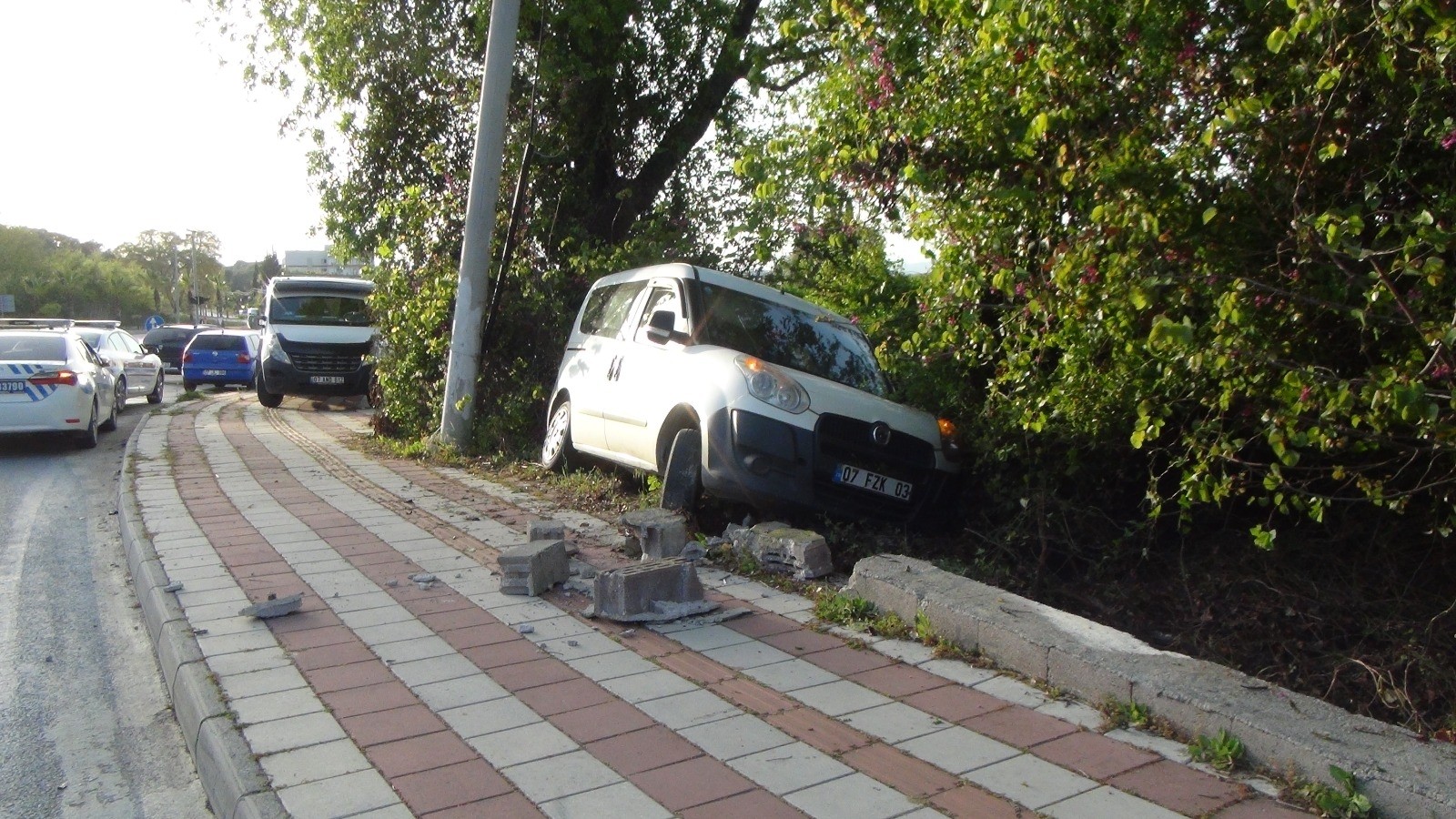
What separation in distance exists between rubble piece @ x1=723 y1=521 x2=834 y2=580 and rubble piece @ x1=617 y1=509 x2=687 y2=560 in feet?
1.27

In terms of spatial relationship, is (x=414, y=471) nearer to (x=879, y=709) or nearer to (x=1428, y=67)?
(x=879, y=709)

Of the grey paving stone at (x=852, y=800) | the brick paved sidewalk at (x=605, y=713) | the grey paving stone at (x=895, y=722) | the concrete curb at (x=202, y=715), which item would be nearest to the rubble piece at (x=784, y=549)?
the brick paved sidewalk at (x=605, y=713)

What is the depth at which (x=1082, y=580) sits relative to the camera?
645cm

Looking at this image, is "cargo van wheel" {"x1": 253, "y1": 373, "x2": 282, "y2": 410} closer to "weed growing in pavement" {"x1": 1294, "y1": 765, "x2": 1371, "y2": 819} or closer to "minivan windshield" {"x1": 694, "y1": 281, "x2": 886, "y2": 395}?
"minivan windshield" {"x1": 694, "y1": 281, "x2": 886, "y2": 395}

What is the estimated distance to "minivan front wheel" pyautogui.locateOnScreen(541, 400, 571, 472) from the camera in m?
9.70

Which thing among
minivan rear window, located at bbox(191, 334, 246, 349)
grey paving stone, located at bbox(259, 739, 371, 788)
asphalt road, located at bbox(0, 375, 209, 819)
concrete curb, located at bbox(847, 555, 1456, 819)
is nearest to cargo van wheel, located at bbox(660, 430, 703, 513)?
concrete curb, located at bbox(847, 555, 1456, 819)

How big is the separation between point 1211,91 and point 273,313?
57.0 feet

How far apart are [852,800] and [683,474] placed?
4.15 meters

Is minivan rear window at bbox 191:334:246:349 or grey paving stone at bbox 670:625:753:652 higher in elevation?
minivan rear window at bbox 191:334:246:349

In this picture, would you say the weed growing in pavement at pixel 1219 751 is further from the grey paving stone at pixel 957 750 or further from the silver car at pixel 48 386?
the silver car at pixel 48 386

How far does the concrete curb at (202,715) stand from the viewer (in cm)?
361

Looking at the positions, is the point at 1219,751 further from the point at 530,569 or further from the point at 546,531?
the point at 546,531

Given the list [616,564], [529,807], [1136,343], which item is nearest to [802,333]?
[616,564]

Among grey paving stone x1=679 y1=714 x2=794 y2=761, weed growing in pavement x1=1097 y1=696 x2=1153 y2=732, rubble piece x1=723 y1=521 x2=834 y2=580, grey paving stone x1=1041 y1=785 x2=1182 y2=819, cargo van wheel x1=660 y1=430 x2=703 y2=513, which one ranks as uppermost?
cargo van wheel x1=660 y1=430 x2=703 y2=513
